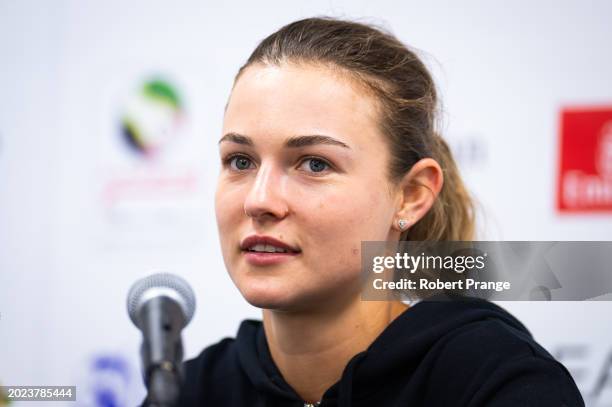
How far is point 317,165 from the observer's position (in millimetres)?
1287

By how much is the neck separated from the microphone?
1.31 ft

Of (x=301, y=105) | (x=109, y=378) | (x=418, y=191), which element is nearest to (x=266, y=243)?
(x=301, y=105)

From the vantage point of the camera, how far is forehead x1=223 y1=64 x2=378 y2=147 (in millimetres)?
1272

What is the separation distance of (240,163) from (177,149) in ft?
4.20

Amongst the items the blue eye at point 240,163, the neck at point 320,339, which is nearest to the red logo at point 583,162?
the neck at point 320,339

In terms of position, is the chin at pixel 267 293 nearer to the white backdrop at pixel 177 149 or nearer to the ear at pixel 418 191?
the ear at pixel 418 191

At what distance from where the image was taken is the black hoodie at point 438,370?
3.93ft

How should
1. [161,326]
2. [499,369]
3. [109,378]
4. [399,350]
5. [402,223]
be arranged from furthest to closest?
[109,378], [402,223], [399,350], [499,369], [161,326]

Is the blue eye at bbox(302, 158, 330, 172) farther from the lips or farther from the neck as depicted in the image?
the neck

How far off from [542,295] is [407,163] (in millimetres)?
416

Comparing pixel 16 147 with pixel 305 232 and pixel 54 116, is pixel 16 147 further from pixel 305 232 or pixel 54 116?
pixel 305 232

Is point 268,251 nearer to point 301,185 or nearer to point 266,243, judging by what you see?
point 266,243

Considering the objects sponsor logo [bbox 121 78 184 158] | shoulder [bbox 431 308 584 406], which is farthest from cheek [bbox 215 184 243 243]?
sponsor logo [bbox 121 78 184 158]

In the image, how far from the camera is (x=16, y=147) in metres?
2.74
